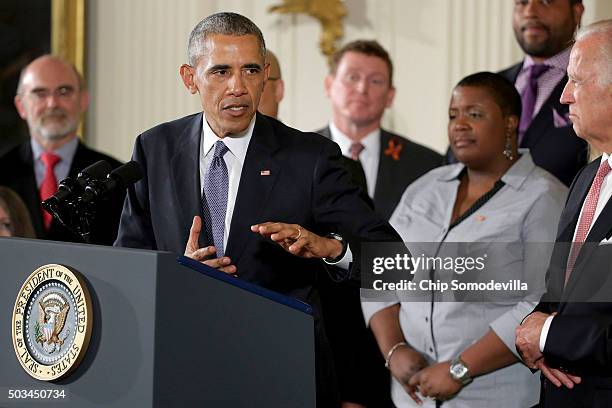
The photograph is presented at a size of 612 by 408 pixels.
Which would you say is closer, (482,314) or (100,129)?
(482,314)

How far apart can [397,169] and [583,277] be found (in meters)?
1.80

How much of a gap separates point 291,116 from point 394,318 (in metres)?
2.15

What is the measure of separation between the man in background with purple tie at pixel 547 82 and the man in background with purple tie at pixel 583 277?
956 millimetres

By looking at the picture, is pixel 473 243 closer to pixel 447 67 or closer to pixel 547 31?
pixel 547 31

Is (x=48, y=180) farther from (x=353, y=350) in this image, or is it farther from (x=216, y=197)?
A: (x=216, y=197)

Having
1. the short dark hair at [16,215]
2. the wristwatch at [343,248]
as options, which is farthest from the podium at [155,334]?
the short dark hair at [16,215]

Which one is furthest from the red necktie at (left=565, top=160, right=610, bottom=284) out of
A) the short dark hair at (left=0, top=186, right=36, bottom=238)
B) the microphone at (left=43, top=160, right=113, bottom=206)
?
the short dark hair at (left=0, top=186, right=36, bottom=238)

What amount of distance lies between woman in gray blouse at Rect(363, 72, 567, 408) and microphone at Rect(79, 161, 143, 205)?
4.38ft

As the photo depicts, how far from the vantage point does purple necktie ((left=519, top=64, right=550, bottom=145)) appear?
4.01 metres

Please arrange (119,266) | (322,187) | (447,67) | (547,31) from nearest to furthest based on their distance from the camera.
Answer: (119,266)
(322,187)
(547,31)
(447,67)

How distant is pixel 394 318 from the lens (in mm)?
3555

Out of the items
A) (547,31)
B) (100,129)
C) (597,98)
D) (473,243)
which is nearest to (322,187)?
(597,98)

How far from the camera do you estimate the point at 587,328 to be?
256 cm

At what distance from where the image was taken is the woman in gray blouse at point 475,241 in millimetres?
3311
